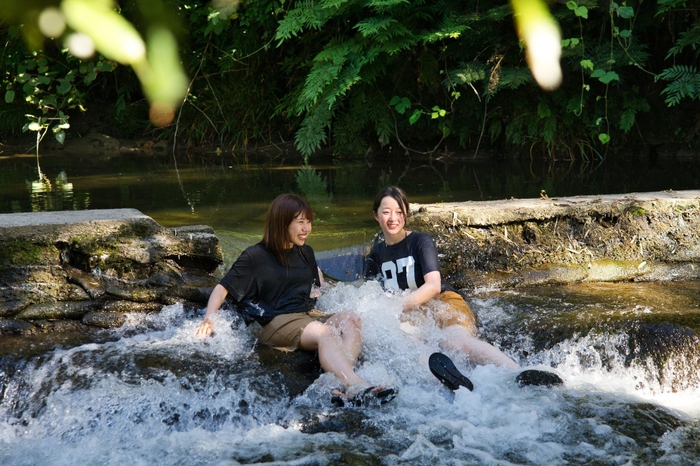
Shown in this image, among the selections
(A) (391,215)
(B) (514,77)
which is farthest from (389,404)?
(B) (514,77)

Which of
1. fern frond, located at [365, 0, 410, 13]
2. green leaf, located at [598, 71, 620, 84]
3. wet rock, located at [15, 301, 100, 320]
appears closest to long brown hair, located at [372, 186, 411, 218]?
wet rock, located at [15, 301, 100, 320]

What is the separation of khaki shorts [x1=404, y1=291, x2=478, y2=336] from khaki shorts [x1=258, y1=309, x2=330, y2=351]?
656mm

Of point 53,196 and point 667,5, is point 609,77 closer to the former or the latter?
point 667,5

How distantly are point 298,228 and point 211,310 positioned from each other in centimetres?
71

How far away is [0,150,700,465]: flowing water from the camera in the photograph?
3.35 metres

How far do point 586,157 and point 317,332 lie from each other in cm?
815

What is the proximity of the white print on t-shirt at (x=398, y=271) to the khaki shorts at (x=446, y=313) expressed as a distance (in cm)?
20

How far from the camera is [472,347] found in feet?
14.0

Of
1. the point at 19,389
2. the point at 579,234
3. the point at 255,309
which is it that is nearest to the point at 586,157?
the point at 579,234

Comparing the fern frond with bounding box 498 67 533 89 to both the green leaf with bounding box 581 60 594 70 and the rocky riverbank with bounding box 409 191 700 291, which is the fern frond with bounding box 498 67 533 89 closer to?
the green leaf with bounding box 581 60 594 70

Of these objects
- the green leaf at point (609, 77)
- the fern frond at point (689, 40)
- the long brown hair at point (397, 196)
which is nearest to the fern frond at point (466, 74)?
the green leaf at point (609, 77)

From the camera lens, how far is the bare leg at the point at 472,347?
416cm

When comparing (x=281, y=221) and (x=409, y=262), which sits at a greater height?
(x=281, y=221)

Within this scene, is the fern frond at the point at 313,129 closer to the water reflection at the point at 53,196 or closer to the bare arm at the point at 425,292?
the water reflection at the point at 53,196
